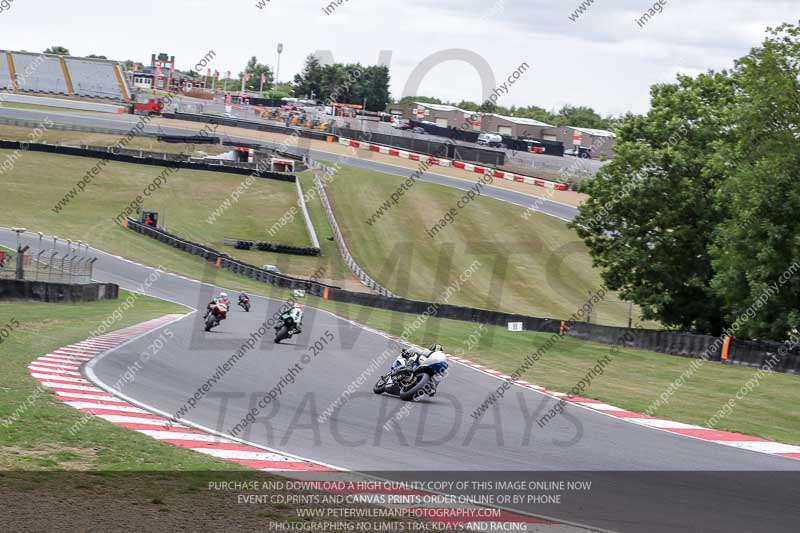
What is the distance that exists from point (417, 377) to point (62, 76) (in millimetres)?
110326

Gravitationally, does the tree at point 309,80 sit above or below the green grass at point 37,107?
above

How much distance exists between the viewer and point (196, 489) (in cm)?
852

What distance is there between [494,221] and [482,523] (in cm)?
5142

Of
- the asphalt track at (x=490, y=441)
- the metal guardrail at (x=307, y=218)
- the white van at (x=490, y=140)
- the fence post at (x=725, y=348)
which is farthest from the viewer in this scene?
the white van at (x=490, y=140)

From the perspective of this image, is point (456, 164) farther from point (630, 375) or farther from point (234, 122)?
point (630, 375)

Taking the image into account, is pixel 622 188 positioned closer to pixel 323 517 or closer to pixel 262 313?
pixel 262 313

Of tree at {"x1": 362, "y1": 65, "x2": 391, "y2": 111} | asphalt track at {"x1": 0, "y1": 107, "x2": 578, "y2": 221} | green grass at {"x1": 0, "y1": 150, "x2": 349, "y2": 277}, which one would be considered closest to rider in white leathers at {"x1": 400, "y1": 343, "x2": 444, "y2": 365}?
green grass at {"x1": 0, "y1": 150, "x2": 349, "y2": 277}

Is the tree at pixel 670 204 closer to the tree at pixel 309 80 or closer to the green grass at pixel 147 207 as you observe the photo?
the green grass at pixel 147 207

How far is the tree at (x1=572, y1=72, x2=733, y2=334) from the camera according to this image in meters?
34.9

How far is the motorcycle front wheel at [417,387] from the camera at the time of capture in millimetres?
15367

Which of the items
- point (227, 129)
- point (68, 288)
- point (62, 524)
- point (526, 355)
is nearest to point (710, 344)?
point (526, 355)

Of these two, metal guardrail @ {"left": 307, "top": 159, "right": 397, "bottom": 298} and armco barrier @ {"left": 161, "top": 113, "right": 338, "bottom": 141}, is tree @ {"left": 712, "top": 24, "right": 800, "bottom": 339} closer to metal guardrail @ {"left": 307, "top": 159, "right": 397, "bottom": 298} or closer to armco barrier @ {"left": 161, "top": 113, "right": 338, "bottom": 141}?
metal guardrail @ {"left": 307, "top": 159, "right": 397, "bottom": 298}

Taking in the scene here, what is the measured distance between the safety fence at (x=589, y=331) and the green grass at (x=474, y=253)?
220 inches

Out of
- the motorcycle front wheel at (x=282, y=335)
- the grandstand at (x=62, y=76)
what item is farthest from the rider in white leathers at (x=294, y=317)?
the grandstand at (x=62, y=76)
